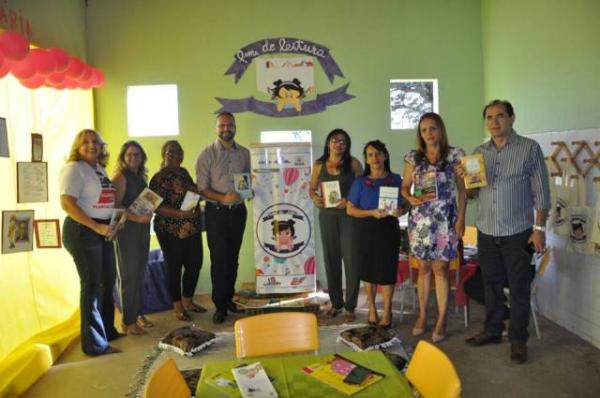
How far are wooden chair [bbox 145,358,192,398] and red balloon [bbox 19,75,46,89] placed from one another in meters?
2.60

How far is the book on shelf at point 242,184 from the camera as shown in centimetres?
425

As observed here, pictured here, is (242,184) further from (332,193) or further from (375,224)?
(375,224)

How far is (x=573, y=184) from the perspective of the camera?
3.66 m

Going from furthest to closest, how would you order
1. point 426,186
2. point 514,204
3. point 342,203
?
point 342,203
point 426,186
point 514,204

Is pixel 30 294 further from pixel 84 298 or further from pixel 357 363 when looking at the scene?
pixel 357 363

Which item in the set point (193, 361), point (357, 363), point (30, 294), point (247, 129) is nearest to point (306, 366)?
point (357, 363)

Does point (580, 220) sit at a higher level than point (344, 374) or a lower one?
higher

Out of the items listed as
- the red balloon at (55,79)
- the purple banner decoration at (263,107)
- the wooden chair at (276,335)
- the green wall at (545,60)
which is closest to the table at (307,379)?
the wooden chair at (276,335)

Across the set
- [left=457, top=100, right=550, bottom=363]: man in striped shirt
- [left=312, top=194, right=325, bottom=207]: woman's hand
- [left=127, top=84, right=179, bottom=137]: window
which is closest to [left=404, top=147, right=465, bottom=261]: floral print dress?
[left=457, top=100, right=550, bottom=363]: man in striped shirt

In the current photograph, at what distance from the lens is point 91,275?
341cm

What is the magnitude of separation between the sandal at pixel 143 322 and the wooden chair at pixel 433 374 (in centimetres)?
294

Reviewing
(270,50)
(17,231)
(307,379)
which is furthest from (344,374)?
(270,50)

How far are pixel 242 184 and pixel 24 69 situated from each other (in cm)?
178

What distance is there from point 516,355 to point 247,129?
10.9 feet
